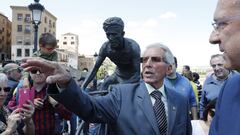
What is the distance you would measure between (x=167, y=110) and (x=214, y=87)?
126 inches

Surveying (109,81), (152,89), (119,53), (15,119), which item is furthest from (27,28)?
(152,89)

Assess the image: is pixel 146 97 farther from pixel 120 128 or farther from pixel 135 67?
pixel 135 67

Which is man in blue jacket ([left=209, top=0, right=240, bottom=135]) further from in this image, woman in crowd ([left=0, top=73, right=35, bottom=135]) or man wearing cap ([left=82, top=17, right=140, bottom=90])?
man wearing cap ([left=82, top=17, right=140, bottom=90])

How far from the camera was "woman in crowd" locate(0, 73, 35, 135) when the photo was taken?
3.52m

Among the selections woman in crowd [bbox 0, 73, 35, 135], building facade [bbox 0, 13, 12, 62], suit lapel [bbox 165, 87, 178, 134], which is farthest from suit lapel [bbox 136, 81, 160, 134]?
building facade [bbox 0, 13, 12, 62]

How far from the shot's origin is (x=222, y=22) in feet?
5.85

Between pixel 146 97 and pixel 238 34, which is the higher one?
pixel 238 34

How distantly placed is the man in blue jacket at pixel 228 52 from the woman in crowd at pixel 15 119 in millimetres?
2118

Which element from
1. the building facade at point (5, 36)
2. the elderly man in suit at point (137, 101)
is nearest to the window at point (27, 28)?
the building facade at point (5, 36)

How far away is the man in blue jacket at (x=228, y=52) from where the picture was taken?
1700 millimetres

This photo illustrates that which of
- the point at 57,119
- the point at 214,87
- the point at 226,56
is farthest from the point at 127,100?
the point at 214,87

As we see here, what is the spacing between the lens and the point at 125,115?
2.71 meters

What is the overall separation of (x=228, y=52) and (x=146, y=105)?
1218 millimetres

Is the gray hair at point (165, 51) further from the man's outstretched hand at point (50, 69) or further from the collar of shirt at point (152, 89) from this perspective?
the man's outstretched hand at point (50, 69)
